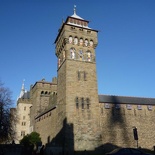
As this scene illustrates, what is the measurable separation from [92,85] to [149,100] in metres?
13.3

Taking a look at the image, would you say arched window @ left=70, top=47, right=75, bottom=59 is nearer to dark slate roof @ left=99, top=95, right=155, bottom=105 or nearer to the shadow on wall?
dark slate roof @ left=99, top=95, right=155, bottom=105

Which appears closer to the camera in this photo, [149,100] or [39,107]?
[149,100]

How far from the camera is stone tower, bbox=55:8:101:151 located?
95.9ft

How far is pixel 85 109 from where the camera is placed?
3102 cm

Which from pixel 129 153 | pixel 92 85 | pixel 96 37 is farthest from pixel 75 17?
pixel 129 153

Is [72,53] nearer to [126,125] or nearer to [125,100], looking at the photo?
[125,100]

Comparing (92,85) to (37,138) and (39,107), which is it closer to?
(37,138)

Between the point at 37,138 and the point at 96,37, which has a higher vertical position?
the point at 96,37

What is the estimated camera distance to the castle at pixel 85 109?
29.7 metres

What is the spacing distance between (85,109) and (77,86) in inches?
149

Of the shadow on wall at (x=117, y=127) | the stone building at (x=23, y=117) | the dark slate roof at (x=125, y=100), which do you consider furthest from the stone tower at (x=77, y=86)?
the stone building at (x=23, y=117)

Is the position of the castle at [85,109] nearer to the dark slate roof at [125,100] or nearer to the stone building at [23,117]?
the dark slate roof at [125,100]

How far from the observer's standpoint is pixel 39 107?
46.0 m

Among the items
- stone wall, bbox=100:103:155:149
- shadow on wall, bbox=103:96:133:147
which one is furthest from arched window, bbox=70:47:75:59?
shadow on wall, bbox=103:96:133:147
